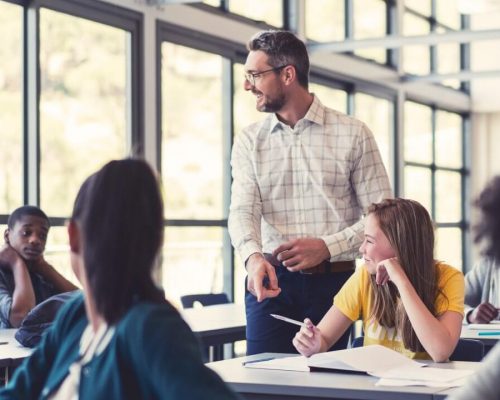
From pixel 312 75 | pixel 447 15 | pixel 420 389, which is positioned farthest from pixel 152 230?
pixel 447 15

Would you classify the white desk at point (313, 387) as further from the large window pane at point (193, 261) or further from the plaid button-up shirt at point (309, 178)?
the large window pane at point (193, 261)

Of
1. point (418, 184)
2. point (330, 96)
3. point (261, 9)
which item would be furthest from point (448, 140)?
point (261, 9)

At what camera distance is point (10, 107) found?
17.6ft

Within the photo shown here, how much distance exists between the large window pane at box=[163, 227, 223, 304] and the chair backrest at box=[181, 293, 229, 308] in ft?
2.88

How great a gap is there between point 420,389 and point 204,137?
4.84 meters

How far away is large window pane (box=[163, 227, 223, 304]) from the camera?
6.71 m

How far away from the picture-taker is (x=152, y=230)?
4.47 ft

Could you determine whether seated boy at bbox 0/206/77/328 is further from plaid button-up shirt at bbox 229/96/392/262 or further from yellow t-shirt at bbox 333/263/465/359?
yellow t-shirt at bbox 333/263/465/359

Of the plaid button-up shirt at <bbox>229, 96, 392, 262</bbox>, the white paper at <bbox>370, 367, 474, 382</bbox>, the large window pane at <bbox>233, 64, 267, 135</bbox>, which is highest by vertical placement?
the large window pane at <bbox>233, 64, 267, 135</bbox>

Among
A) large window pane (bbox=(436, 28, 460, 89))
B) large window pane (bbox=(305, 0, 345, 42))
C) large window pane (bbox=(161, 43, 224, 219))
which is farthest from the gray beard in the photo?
large window pane (bbox=(436, 28, 460, 89))

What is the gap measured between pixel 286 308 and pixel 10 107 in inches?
106

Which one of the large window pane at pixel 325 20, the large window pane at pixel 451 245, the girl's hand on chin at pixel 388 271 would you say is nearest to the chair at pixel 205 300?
the girl's hand on chin at pixel 388 271

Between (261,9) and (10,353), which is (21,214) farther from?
(261,9)

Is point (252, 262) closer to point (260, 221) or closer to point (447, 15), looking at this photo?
point (260, 221)
